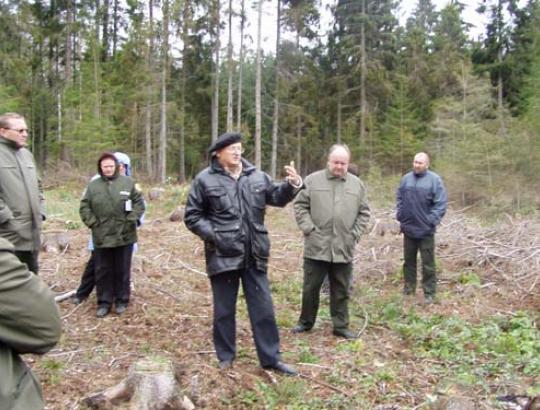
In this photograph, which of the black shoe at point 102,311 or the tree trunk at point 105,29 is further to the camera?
the tree trunk at point 105,29

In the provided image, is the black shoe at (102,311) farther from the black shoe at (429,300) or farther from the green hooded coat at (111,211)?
the black shoe at (429,300)

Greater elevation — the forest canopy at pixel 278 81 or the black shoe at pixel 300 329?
the forest canopy at pixel 278 81

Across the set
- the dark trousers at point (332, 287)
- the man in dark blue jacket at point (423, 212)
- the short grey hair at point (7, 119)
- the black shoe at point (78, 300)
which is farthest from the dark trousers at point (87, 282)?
the man in dark blue jacket at point (423, 212)

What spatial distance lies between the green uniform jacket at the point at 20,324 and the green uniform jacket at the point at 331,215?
3939mm

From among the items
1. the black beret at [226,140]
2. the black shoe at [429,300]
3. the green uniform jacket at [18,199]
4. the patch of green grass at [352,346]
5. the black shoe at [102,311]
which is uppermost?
the black beret at [226,140]

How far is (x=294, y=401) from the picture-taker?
408 cm

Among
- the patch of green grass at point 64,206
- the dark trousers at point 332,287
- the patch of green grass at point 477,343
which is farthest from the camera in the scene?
the patch of green grass at point 64,206

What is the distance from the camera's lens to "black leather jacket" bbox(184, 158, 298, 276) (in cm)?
431

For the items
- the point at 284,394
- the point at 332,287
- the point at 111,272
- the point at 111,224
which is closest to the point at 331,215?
the point at 332,287

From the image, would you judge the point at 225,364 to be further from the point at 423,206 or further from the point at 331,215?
the point at 423,206

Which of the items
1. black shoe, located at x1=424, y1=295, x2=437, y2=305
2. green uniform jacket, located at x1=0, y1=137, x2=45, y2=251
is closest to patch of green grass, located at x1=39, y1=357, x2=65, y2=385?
green uniform jacket, located at x1=0, y1=137, x2=45, y2=251

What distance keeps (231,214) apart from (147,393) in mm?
1495

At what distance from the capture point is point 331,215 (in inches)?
219

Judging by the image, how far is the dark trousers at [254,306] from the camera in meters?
4.46
